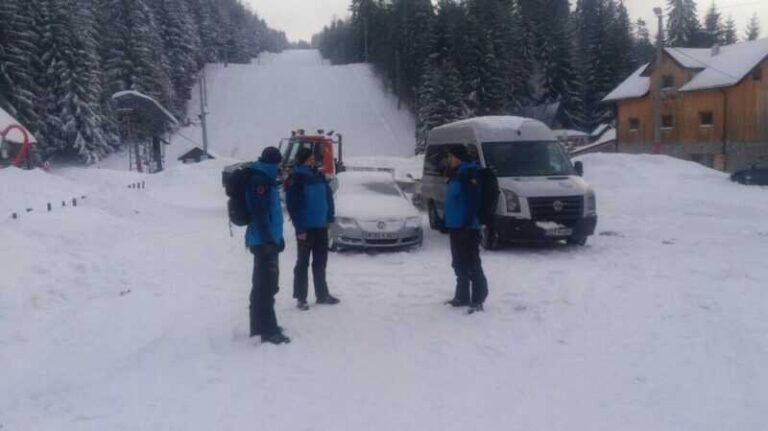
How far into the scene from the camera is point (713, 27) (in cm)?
7762

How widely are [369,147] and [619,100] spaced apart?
24060mm

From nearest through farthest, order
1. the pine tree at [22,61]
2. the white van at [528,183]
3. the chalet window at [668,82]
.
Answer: the white van at [528,183] → the pine tree at [22,61] → the chalet window at [668,82]

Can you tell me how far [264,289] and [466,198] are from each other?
2.59 metres

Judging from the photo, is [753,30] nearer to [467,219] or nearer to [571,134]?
[571,134]

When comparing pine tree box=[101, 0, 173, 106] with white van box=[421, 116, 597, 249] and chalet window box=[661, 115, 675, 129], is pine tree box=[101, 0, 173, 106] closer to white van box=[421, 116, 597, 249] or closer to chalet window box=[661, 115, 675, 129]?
chalet window box=[661, 115, 675, 129]

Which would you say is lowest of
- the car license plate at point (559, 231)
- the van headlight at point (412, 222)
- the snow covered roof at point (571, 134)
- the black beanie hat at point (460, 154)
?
the car license plate at point (559, 231)

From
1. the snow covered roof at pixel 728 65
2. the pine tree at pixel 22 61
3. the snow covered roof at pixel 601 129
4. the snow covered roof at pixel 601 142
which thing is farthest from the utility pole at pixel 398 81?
the pine tree at pixel 22 61

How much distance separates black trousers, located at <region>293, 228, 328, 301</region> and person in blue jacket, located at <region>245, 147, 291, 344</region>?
4.18 ft

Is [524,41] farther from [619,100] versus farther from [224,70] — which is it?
[224,70]

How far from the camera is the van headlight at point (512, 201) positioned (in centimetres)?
1175

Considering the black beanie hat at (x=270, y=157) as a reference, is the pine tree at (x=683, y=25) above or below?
above

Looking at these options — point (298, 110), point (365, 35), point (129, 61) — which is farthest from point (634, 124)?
point (365, 35)

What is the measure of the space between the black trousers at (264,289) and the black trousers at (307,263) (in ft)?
4.24

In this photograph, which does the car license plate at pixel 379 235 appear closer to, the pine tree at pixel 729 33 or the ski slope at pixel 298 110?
the ski slope at pixel 298 110
